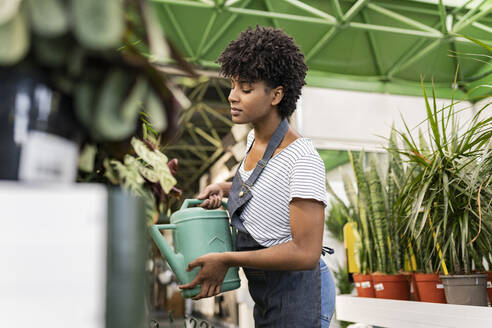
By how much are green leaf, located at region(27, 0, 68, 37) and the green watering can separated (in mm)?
757

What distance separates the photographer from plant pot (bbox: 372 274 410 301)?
278 cm

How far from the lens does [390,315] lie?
8.52ft

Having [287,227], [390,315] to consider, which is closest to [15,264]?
[287,227]

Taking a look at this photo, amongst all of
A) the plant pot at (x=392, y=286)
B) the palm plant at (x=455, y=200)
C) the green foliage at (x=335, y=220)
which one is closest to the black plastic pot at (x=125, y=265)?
the palm plant at (x=455, y=200)

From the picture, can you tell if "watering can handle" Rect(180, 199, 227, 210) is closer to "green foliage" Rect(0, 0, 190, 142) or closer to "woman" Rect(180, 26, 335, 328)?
"woman" Rect(180, 26, 335, 328)

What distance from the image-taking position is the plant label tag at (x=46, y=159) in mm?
308

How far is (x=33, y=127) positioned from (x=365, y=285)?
117 inches

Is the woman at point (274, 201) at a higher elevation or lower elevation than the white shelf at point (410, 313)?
higher

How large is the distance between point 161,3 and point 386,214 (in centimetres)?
361

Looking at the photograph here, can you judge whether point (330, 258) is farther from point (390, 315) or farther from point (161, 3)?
point (161, 3)

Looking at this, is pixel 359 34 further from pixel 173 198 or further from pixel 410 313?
pixel 173 198

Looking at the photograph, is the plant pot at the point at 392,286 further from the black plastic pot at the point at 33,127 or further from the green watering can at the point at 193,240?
the black plastic pot at the point at 33,127

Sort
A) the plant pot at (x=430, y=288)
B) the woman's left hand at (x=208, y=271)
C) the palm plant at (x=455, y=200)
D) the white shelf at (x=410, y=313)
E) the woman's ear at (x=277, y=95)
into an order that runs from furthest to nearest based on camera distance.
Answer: the plant pot at (x=430, y=288), the palm plant at (x=455, y=200), the white shelf at (x=410, y=313), the woman's ear at (x=277, y=95), the woman's left hand at (x=208, y=271)

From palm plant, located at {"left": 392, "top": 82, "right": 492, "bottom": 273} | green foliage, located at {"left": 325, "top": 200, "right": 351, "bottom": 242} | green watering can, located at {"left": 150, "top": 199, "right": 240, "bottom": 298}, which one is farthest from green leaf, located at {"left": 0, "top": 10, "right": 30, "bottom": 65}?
green foliage, located at {"left": 325, "top": 200, "right": 351, "bottom": 242}
